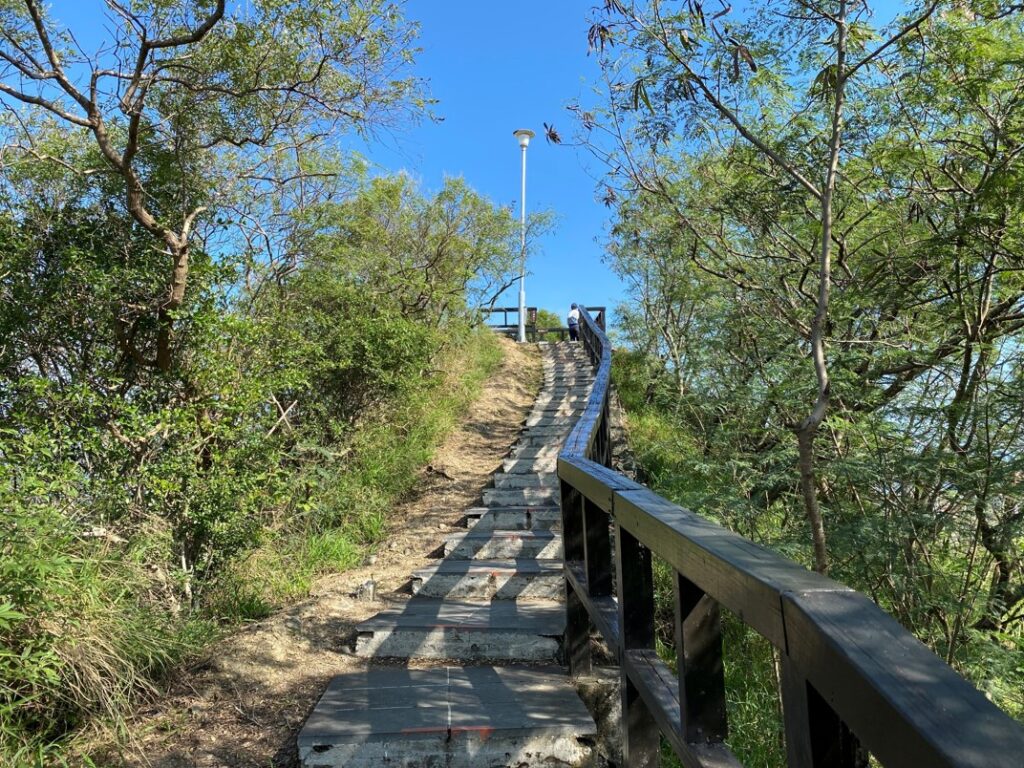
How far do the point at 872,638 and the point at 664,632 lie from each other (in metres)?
3.65

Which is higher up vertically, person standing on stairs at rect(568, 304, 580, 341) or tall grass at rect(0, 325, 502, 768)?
person standing on stairs at rect(568, 304, 580, 341)

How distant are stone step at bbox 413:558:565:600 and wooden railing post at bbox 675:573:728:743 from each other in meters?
2.69

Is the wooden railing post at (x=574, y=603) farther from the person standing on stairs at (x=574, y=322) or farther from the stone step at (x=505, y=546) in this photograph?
the person standing on stairs at (x=574, y=322)

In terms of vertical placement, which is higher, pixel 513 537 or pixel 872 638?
pixel 872 638

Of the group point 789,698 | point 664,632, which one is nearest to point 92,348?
point 664,632

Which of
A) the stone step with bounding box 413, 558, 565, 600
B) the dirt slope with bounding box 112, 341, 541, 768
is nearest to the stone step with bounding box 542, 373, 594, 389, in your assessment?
the dirt slope with bounding box 112, 341, 541, 768

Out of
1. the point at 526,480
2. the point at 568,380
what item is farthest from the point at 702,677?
the point at 568,380

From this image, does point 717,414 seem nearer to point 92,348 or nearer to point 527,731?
point 527,731

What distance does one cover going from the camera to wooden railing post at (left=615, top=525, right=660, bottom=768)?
192 cm

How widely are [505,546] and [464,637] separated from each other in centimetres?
139

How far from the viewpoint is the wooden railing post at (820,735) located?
36.6 inches

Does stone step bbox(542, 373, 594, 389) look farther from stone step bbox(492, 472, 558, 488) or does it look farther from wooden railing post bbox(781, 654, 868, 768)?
wooden railing post bbox(781, 654, 868, 768)

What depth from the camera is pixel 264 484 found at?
4.87 metres

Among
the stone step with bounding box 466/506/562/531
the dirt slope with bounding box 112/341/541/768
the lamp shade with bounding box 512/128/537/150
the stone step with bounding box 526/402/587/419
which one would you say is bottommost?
the dirt slope with bounding box 112/341/541/768
